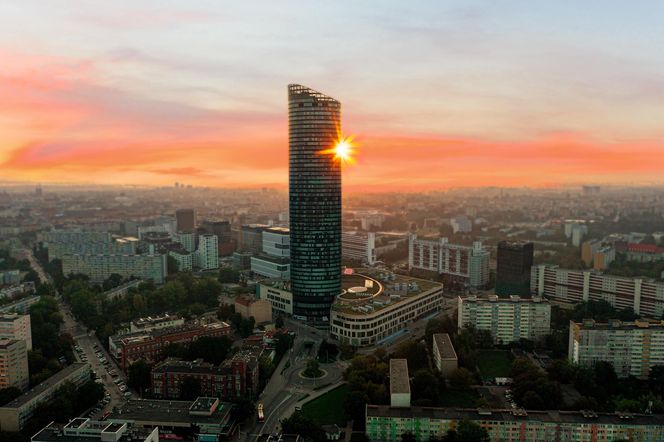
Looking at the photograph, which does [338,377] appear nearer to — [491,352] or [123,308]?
[491,352]

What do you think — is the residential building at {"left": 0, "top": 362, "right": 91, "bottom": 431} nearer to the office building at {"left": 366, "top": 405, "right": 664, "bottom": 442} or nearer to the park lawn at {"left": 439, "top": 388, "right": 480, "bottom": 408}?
the office building at {"left": 366, "top": 405, "right": 664, "bottom": 442}

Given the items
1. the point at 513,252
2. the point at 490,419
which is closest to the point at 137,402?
the point at 490,419

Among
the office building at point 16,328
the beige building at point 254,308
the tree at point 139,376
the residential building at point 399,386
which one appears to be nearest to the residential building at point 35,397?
the tree at point 139,376

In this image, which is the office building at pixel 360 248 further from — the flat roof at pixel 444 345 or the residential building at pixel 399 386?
the residential building at pixel 399 386

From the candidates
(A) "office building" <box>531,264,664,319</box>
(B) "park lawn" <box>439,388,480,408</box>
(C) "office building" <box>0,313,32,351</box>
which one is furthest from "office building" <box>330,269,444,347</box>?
(C) "office building" <box>0,313,32,351</box>

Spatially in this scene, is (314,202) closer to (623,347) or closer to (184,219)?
(623,347)

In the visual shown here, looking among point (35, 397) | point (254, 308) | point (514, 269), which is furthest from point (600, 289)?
point (35, 397)

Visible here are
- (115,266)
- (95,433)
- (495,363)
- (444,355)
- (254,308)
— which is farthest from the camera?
(115,266)
